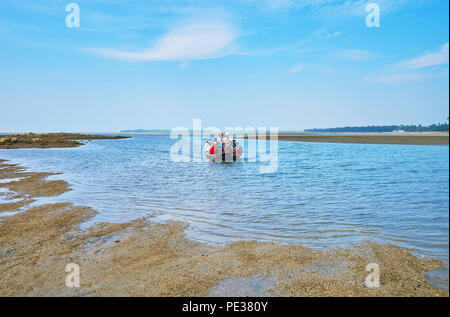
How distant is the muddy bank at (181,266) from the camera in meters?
5.18

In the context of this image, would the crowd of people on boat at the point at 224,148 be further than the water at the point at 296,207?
Yes

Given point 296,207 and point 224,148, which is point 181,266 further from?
point 224,148

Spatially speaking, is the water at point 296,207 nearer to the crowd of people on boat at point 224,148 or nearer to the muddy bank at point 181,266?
the muddy bank at point 181,266

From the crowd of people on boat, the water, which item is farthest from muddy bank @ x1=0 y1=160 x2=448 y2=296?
the crowd of people on boat

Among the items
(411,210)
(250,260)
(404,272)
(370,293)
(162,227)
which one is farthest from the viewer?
(411,210)

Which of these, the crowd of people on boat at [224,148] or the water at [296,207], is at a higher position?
the crowd of people on boat at [224,148]

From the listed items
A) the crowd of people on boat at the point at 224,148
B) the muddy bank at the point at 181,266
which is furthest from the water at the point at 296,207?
the crowd of people on boat at the point at 224,148

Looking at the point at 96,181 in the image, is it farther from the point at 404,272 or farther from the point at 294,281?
the point at 404,272

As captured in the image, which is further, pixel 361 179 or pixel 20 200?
pixel 361 179

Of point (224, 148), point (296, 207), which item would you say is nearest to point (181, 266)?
point (296, 207)

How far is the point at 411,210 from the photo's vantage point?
10320 mm

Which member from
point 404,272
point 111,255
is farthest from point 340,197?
point 111,255

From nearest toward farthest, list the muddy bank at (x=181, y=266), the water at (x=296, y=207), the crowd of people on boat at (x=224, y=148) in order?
1. the muddy bank at (x=181, y=266)
2. the water at (x=296, y=207)
3. the crowd of people on boat at (x=224, y=148)
